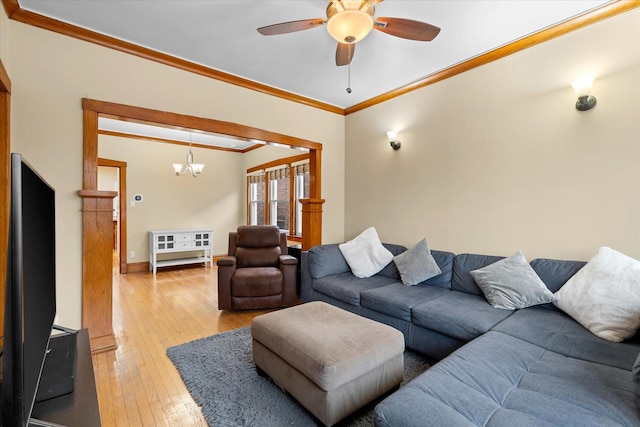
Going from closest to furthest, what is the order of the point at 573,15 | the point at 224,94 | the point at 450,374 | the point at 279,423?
the point at 450,374, the point at 279,423, the point at 573,15, the point at 224,94

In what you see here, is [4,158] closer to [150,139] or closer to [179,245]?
[179,245]

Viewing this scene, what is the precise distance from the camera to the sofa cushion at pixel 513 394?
1106mm

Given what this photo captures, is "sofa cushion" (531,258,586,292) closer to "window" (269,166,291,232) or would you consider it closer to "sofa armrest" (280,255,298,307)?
"sofa armrest" (280,255,298,307)

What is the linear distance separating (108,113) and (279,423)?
9.21ft

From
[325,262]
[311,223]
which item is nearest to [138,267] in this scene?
[311,223]

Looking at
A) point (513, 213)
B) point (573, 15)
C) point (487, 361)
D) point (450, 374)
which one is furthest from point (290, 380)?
point (573, 15)

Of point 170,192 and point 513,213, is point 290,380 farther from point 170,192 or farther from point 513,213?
point 170,192

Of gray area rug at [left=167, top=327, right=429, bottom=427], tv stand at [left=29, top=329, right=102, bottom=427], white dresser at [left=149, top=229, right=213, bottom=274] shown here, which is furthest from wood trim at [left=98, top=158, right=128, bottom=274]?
tv stand at [left=29, top=329, right=102, bottom=427]

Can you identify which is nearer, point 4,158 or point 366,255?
point 4,158

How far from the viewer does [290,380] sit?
5.87 ft

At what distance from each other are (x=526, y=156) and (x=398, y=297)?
5.55 ft

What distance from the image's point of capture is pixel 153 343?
2.67 metres

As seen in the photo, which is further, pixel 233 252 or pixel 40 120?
pixel 233 252

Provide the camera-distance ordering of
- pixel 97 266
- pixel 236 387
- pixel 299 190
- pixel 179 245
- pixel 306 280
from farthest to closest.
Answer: pixel 179 245
pixel 299 190
pixel 306 280
pixel 97 266
pixel 236 387
